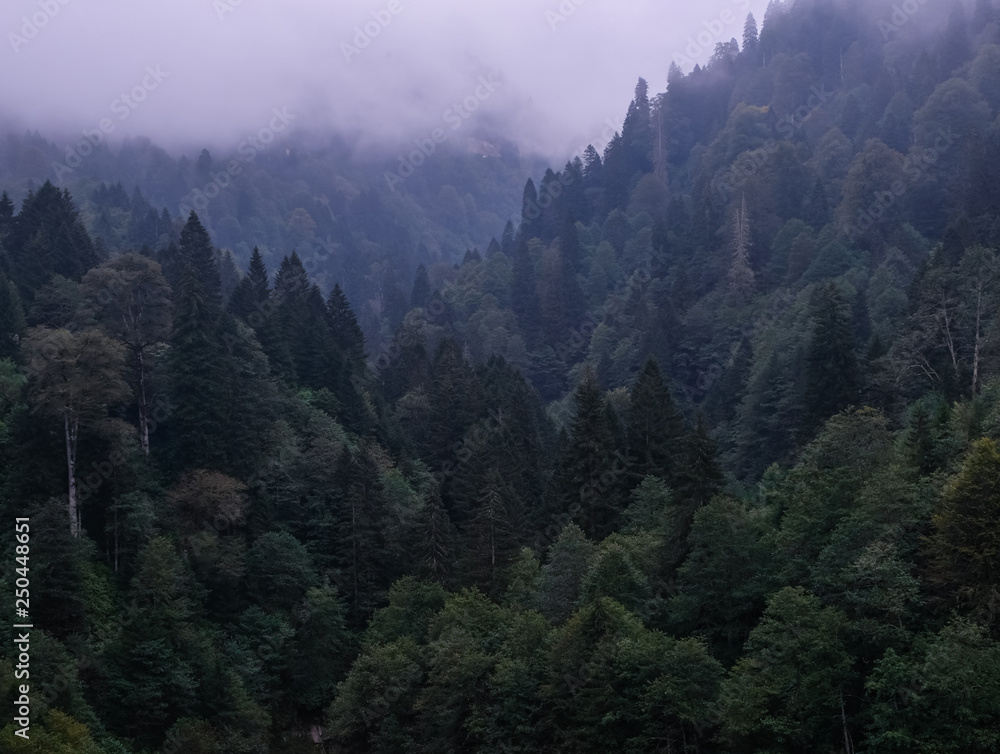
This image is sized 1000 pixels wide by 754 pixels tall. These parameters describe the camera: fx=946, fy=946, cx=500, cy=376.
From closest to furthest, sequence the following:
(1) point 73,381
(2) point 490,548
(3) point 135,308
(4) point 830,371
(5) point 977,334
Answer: (1) point 73,381, (2) point 490,548, (5) point 977,334, (3) point 135,308, (4) point 830,371

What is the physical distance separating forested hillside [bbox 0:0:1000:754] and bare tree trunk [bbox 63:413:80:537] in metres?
0.20

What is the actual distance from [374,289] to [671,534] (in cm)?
10959

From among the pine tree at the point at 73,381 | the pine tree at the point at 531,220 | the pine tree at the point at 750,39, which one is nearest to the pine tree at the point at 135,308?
the pine tree at the point at 73,381

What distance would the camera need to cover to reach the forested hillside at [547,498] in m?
28.6

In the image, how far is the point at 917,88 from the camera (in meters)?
104

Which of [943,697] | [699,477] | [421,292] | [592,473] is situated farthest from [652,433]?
[421,292]

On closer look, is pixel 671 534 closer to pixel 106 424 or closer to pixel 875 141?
pixel 106 424

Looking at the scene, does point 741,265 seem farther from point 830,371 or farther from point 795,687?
point 795,687

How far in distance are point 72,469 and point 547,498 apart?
23.5 m

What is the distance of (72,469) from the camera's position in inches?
1642

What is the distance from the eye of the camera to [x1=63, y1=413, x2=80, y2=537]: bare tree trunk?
41344 millimetres

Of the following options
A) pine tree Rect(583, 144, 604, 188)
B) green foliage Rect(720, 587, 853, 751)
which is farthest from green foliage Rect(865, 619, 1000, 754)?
pine tree Rect(583, 144, 604, 188)

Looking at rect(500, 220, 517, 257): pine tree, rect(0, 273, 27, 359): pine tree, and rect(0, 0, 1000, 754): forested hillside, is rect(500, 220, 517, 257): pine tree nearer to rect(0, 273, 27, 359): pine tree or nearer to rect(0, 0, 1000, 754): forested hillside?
rect(0, 0, 1000, 754): forested hillside

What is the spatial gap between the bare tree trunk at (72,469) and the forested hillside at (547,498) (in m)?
0.20
